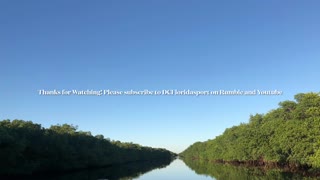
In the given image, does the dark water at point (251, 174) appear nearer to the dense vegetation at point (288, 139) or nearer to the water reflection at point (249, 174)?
the water reflection at point (249, 174)

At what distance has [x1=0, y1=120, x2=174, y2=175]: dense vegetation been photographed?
45.9 m

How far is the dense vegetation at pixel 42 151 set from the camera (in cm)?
4591

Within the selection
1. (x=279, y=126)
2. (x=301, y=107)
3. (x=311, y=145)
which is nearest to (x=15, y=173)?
(x=311, y=145)

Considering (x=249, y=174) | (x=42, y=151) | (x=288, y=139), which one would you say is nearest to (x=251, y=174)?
(x=249, y=174)

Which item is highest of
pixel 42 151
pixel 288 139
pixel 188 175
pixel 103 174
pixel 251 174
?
pixel 288 139

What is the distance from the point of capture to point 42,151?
60.4 metres

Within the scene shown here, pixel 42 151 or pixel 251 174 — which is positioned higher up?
pixel 42 151

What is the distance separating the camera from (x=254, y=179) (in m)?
46.0

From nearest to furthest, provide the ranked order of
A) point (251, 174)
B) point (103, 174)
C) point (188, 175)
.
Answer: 1. point (251, 174)
2. point (188, 175)
3. point (103, 174)

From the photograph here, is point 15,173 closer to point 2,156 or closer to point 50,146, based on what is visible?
point 2,156

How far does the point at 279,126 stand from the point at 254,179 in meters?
23.6

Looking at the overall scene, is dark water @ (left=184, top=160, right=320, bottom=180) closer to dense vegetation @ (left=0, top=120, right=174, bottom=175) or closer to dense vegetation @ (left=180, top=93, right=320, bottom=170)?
dense vegetation @ (left=180, top=93, right=320, bottom=170)

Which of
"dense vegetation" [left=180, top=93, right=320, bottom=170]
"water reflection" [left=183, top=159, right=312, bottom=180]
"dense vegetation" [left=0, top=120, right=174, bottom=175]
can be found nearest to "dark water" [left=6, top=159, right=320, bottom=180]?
"water reflection" [left=183, top=159, right=312, bottom=180]

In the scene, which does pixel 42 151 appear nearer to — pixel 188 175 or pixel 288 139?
pixel 188 175
